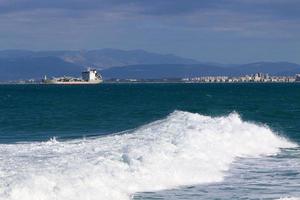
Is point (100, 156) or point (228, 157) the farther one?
point (228, 157)

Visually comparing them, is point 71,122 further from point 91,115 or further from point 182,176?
point 182,176

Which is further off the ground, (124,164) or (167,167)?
(124,164)

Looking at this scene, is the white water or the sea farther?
the sea

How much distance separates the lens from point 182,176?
2416cm

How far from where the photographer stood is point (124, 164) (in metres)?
24.5

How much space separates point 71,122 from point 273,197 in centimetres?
3957

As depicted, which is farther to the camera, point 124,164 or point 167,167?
point 167,167

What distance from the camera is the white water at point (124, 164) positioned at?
20.0m

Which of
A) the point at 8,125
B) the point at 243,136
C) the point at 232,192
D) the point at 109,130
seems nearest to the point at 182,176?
the point at 232,192

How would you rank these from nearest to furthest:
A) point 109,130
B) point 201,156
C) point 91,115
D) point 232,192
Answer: point 232,192 → point 201,156 → point 109,130 → point 91,115

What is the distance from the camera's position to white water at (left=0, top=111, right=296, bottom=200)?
20.0 meters

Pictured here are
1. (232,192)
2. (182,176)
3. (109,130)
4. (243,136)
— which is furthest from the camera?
(109,130)

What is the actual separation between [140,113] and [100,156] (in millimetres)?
44983

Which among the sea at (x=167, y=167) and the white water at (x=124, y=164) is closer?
the white water at (x=124, y=164)
